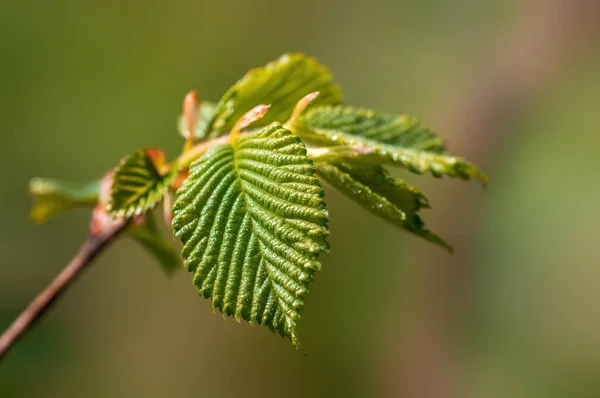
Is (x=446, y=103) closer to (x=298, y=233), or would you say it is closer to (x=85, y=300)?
(x=85, y=300)

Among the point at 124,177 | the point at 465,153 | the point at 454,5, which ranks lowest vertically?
the point at 124,177

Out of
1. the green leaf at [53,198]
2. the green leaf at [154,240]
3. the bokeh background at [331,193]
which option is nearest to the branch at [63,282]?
the green leaf at [154,240]

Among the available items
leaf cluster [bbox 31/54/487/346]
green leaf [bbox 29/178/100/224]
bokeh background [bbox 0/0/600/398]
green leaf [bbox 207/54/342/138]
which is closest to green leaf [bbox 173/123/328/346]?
leaf cluster [bbox 31/54/487/346]

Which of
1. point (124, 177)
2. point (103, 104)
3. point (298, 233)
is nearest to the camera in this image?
point (298, 233)

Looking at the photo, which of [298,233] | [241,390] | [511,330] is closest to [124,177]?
[298,233]

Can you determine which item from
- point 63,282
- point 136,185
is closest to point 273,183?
point 136,185

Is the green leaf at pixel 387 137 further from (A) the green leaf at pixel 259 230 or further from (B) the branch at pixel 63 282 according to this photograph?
(B) the branch at pixel 63 282
